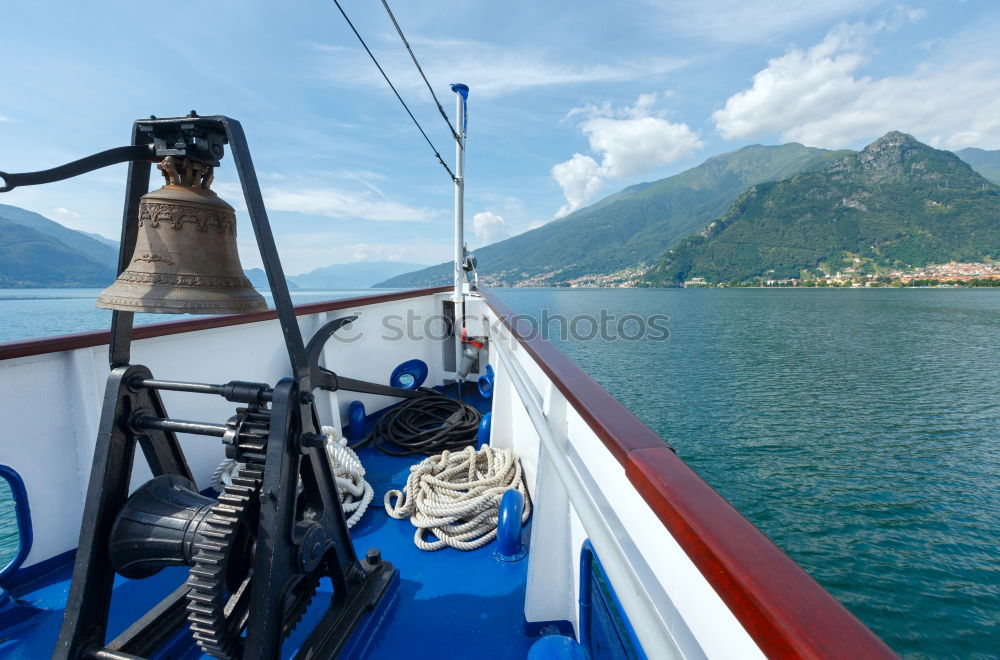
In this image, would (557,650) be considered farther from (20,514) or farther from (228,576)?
(20,514)

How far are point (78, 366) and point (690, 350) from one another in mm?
17654

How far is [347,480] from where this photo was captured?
2385mm

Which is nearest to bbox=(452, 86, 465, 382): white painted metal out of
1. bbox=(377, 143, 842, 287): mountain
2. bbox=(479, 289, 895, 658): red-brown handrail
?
bbox=(479, 289, 895, 658): red-brown handrail

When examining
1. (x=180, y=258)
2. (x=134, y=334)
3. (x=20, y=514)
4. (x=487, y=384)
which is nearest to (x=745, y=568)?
(x=180, y=258)

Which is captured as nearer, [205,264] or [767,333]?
[205,264]

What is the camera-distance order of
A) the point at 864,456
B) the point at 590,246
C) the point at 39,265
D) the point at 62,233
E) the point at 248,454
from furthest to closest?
1. the point at 590,246
2. the point at 62,233
3. the point at 39,265
4. the point at 864,456
5. the point at 248,454

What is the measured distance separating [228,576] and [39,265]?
255 feet

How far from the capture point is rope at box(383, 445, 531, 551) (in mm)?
2082

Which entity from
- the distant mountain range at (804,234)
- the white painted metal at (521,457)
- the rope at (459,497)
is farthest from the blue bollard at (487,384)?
the distant mountain range at (804,234)

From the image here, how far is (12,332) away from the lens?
15523 millimetres

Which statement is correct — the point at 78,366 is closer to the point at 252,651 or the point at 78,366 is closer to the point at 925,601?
the point at 252,651

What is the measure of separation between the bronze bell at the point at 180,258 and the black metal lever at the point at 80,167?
0.13 metres

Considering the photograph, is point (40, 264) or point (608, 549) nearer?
point (608, 549)

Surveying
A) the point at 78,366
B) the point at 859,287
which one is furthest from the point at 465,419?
the point at 859,287
